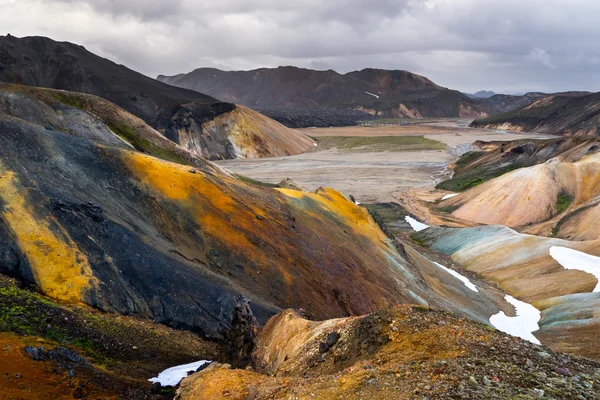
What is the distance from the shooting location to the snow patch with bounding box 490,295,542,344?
29.5 meters

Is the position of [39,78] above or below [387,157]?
above

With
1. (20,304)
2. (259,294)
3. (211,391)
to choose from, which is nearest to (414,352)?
(211,391)

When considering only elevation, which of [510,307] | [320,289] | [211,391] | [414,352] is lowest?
[510,307]

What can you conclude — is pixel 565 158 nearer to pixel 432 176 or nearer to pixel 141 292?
pixel 432 176

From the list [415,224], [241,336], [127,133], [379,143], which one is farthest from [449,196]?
[379,143]

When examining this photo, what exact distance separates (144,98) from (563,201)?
85.0 m

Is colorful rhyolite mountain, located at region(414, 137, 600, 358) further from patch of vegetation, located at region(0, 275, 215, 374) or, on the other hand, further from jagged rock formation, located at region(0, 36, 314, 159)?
jagged rock formation, located at region(0, 36, 314, 159)

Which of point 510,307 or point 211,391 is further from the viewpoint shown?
point 510,307

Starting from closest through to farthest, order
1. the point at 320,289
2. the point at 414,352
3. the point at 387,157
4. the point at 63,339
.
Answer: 1. the point at 414,352
2. the point at 63,339
3. the point at 320,289
4. the point at 387,157

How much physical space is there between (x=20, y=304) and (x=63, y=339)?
1594mm

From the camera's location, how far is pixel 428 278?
35219 millimetres

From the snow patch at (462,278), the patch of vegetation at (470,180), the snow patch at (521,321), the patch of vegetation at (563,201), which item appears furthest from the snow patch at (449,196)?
the snow patch at (521,321)

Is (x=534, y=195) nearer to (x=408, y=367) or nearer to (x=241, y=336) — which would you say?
(x=241, y=336)

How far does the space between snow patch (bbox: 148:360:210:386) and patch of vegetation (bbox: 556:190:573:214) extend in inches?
2162
